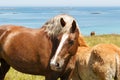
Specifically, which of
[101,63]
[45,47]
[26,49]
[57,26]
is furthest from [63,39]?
[26,49]

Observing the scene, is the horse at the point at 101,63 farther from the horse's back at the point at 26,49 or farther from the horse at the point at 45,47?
the horse's back at the point at 26,49

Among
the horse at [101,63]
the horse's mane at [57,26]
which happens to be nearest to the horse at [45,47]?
the horse's mane at [57,26]

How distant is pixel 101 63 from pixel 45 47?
1121mm

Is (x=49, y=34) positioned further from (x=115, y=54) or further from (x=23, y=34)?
(x=115, y=54)

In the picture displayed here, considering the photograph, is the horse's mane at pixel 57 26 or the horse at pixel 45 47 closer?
the horse at pixel 45 47

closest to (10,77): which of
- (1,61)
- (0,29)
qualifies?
(1,61)

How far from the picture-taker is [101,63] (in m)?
6.05

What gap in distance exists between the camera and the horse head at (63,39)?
5770 mm

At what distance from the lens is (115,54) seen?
239 inches

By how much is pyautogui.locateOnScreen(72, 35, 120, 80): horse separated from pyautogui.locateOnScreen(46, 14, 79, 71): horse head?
429mm

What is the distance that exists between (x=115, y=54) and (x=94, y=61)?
0.42 meters

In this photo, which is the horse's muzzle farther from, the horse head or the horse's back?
the horse's back

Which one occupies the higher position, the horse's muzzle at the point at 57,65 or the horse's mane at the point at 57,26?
the horse's mane at the point at 57,26

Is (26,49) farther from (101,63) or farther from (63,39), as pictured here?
(101,63)
